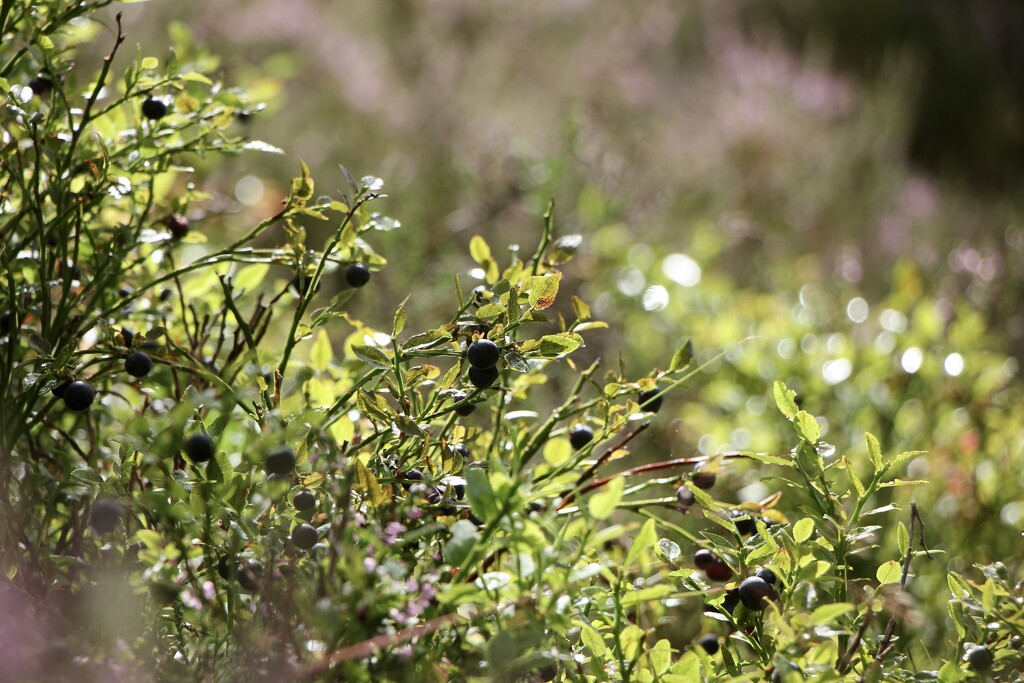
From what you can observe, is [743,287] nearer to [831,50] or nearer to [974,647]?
[974,647]

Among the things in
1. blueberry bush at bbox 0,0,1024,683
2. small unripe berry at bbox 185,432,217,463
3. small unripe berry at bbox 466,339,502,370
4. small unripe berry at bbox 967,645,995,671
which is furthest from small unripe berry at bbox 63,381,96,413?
small unripe berry at bbox 967,645,995,671

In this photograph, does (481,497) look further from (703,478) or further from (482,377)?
(703,478)

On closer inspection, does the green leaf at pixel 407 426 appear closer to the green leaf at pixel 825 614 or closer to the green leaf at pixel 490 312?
the green leaf at pixel 490 312

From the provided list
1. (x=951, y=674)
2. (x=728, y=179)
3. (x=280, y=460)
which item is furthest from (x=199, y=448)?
(x=728, y=179)

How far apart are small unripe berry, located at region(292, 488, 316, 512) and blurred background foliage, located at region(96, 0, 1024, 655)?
13.7 inches

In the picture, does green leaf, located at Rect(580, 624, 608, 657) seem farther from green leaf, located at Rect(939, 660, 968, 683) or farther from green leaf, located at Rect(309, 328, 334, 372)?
green leaf, located at Rect(309, 328, 334, 372)

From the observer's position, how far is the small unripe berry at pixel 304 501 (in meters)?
0.84

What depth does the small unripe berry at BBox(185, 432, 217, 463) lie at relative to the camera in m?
0.78

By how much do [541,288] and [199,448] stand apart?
12.5 inches

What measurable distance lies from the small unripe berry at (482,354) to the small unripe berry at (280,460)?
0.57ft

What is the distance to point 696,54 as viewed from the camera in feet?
26.1

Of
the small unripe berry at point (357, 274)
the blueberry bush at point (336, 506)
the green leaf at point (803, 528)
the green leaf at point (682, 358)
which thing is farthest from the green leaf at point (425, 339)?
the green leaf at point (803, 528)

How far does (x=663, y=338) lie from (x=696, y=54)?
5492mm

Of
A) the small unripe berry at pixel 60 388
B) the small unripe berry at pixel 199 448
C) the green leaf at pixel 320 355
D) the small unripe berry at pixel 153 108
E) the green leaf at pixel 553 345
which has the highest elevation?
the small unripe berry at pixel 153 108
